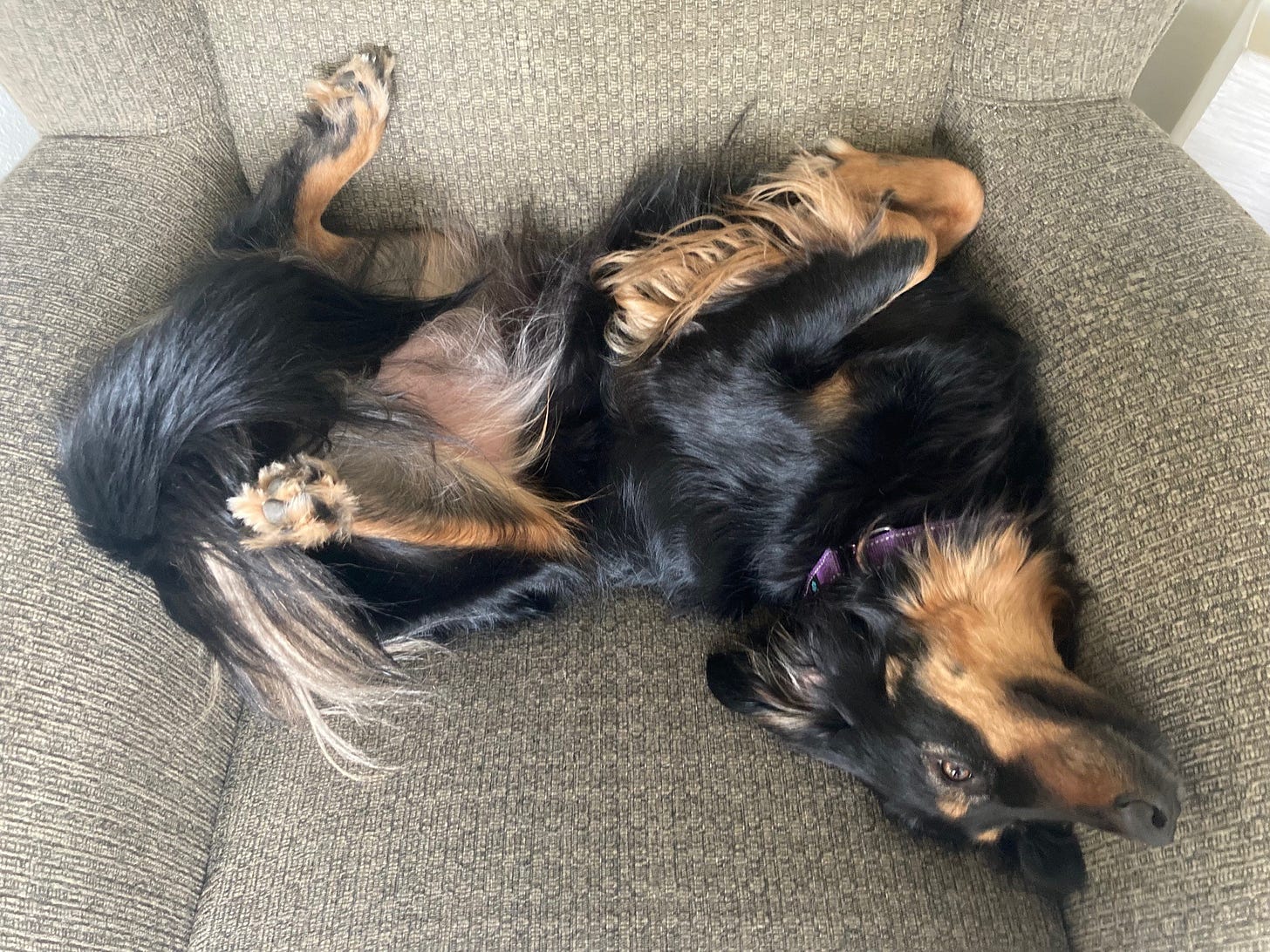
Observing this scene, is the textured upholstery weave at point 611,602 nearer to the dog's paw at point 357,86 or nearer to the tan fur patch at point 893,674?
the dog's paw at point 357,86

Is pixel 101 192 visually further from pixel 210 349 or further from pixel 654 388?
pixel 654 388

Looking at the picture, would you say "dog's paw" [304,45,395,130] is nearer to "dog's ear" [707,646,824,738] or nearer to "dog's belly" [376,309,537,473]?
"dog's belly" [376,309,537,473]

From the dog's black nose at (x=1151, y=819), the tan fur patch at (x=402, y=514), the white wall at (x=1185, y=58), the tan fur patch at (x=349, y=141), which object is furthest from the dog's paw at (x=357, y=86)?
the white wall at (x=1185, y=58)

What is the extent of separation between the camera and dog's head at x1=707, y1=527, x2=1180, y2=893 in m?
1.10

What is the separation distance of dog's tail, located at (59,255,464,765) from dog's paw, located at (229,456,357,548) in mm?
66

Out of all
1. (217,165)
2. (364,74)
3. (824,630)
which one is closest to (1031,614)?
(824,630)

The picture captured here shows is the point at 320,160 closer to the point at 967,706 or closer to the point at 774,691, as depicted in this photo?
the point at 774,691

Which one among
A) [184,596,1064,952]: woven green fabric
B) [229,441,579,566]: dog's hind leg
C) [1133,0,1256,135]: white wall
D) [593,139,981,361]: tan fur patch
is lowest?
[184,596,1064,952]: woven green fabric

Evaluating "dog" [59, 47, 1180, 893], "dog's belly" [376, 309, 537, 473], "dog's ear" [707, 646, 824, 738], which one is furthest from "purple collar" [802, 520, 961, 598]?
"dog's belly" [376, 309, 537, 473]

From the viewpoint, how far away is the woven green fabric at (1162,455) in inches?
41.2

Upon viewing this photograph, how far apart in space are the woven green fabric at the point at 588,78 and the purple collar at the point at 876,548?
0.73m

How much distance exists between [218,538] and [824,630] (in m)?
1.00

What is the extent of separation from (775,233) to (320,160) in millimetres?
861

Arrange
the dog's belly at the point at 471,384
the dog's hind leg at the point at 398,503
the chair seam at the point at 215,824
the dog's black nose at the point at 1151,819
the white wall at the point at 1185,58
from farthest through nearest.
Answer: the white wall at the point at 1185,58 → the dog's belly at the point at 471,384 → the chair seam at the point at 215,824 → the dog's hind leg at the point at 398,503 → the dog's black nose at the point at 1151,819
